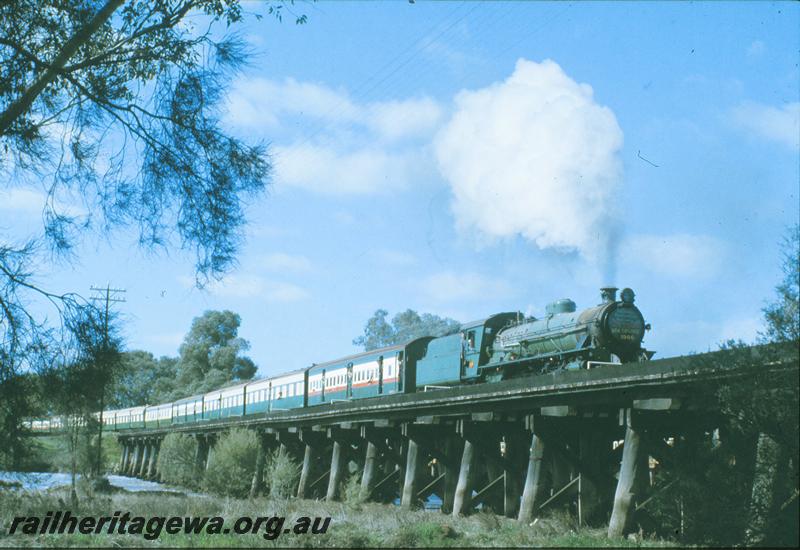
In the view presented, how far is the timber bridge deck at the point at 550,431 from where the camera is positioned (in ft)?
33.1

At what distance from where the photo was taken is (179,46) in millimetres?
8852

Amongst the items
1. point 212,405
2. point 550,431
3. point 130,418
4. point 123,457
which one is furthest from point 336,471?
point 123,457

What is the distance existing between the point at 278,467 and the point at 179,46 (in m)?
16.8

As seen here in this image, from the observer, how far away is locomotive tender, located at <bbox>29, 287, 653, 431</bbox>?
53.4 ft

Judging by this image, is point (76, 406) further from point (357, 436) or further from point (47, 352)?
point (357, 436)

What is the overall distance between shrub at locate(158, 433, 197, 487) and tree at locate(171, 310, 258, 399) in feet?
116

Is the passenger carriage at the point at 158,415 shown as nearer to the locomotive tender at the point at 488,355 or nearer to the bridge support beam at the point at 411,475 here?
the locomotive tender at the point at 488,355

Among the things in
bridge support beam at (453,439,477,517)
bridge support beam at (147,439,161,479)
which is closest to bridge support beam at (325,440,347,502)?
bridge support beam at (453,439,477,517)

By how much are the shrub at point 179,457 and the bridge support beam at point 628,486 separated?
25817mm

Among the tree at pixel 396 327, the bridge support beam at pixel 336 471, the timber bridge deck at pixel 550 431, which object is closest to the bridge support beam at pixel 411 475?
the timber bridge deck at pixel 550 431

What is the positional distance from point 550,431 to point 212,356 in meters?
63.8

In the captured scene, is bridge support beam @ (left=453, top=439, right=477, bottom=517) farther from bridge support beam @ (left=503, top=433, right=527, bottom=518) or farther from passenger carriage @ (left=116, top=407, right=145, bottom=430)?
passenger carriage @ (left=116, top=407, right=145, bottom=430)

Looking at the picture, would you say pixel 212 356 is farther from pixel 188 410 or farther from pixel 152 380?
pixel 188 410

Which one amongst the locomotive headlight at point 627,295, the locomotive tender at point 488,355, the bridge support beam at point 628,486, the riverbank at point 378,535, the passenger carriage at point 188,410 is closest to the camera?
the riverbank at point 378,535
